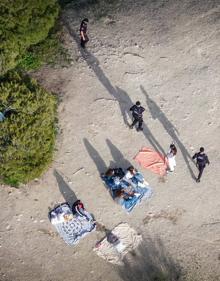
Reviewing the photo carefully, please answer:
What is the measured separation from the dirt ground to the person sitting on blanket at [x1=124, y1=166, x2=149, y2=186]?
0.40m

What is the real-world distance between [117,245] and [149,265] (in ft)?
4.71

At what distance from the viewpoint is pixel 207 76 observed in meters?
23.6

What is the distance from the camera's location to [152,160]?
21.5m

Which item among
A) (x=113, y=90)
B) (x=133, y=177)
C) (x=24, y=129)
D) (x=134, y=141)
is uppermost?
(x=24, y=129)

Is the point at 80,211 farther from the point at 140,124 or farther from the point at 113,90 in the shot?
the point at 113,90

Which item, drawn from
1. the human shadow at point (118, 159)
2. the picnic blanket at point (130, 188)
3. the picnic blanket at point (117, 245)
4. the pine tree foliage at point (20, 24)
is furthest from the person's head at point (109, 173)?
the pine tree foliage at point (20, 24)

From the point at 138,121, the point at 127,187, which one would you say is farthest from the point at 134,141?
the point at 127,187

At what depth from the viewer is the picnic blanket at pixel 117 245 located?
19938mm

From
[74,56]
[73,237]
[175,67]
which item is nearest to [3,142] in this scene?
[73,237]

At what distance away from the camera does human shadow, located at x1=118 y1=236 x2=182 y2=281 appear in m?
Answer: 19.8

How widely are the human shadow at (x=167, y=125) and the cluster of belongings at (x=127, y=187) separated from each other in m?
2.12

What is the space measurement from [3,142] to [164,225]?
7.04 meters

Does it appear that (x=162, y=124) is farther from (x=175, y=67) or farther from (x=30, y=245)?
(x=30, y=245)

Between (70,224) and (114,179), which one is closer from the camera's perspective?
(70,224)
